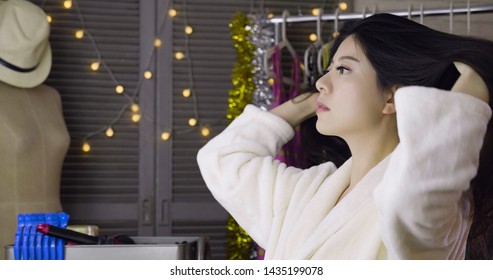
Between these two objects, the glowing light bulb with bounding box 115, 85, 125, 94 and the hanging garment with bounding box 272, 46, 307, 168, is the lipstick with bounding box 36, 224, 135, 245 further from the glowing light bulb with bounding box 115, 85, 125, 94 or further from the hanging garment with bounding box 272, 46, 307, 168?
the glowing light bulb with bounding box 115, 85, 125, 94

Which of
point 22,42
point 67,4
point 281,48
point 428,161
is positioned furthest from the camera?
point 67,4

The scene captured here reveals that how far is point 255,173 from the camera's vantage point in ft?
5.52

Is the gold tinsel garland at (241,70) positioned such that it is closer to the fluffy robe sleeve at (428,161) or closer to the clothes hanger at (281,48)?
the clothes hanger at (281,48)

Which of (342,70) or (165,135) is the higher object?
(342,70)

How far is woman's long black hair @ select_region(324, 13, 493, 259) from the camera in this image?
1.33 metres

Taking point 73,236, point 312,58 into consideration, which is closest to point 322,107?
point 73,236

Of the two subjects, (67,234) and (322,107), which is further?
(67,234)

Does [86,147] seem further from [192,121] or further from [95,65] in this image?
[192,121]

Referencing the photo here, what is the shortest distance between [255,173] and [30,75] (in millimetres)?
1421

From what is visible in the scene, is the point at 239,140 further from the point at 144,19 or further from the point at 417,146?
the point at 144,19

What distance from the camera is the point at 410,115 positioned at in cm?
107
